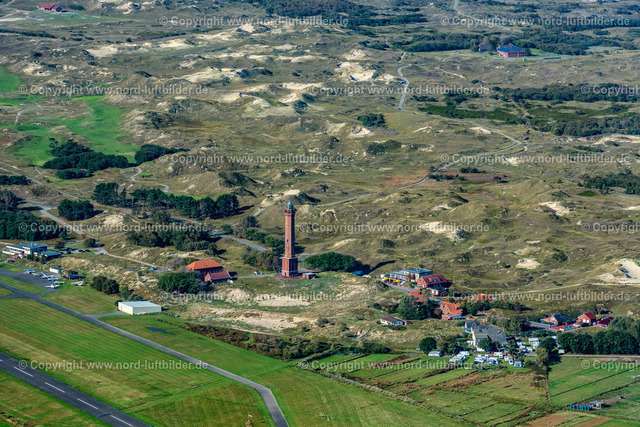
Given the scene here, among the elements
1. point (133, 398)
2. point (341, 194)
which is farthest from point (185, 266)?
point (341, 194)

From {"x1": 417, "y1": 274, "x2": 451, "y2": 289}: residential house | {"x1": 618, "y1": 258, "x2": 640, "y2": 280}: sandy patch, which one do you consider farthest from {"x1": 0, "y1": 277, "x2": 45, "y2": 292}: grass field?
{"x1": 618, "y1": 258, "x2": 640, "y2": 280}: sandy patch

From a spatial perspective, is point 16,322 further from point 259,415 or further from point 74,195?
point 74,195

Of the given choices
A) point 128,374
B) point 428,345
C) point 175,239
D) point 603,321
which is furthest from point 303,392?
point 175,239

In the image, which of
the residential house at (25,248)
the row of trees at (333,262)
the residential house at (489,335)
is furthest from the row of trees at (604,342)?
the residential house at (25,248)

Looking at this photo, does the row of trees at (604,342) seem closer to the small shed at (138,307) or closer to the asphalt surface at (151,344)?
the asphalt surface at (151,344)

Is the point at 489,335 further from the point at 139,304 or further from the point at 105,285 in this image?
the point at 105,285
